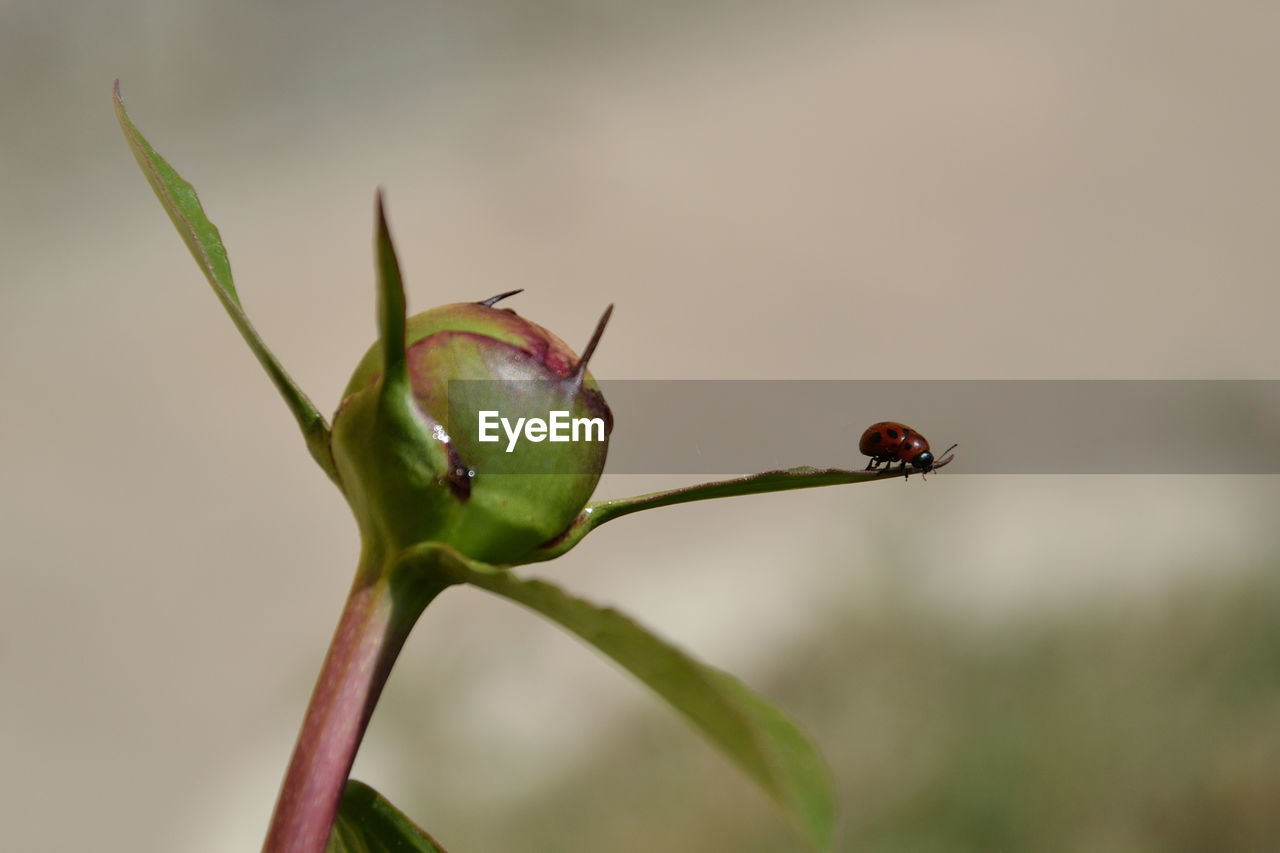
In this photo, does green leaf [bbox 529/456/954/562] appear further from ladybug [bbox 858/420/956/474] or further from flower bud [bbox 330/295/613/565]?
ladybug [bbox 858/420/956/474]

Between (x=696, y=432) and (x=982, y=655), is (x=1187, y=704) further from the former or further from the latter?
(x=696, y=432)

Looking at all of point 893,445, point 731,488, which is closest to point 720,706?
point 731,488

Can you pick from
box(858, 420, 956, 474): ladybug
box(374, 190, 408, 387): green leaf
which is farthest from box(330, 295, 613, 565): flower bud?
box(858, 420, 956, 474): ladybug

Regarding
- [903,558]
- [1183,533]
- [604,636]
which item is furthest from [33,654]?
[604,636]

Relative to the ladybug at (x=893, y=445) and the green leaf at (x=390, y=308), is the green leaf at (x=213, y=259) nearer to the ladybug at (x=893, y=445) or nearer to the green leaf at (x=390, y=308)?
the green leaf at (x=390, y=308)

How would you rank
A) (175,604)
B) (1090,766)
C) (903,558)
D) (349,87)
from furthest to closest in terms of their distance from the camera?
(349,87), (175,604), (903,558), (1090,766)
